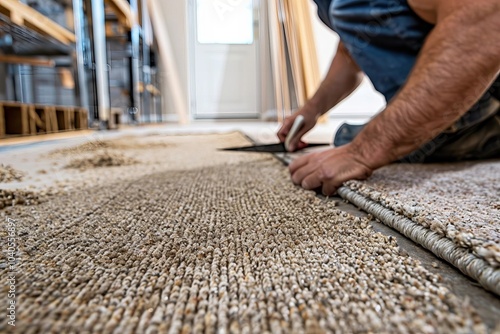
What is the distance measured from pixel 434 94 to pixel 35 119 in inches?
47.3

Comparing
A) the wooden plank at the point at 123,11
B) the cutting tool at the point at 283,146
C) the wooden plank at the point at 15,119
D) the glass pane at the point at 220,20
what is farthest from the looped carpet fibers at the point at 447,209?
the wooden plank at the point at 123,11

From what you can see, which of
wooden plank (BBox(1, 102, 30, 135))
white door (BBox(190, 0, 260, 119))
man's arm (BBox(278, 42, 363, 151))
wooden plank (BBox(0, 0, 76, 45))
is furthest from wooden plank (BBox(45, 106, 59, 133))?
man's arm (BBox(278, 42, 363, 151))

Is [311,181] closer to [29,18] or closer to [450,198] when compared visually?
[450,198]

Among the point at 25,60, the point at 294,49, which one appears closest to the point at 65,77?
the point at 25,60

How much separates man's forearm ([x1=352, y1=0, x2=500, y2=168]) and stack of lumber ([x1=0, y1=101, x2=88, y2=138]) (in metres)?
1.03

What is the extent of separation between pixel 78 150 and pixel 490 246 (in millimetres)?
1042

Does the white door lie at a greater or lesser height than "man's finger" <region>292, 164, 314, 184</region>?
greater

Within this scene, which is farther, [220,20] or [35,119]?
[35,119]

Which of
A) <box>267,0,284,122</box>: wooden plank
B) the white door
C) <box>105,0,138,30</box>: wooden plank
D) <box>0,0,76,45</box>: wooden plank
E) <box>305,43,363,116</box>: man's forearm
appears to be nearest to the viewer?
the white door

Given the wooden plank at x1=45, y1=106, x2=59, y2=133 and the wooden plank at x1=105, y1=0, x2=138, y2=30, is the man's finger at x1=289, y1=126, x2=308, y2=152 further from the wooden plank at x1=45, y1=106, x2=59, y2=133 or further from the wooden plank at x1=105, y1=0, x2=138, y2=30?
the wooden plank at x1=105, y1=0, x2=138, y2=30

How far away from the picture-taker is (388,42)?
0.76 meters

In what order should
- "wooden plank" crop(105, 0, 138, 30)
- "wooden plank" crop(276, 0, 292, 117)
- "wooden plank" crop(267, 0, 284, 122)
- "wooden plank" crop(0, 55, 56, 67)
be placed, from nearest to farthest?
1. "wooden plank" crop(0, 55, 56, 67)
2. "wooden plank" crop(105, 0, 138, 30)
3. "wooden plank" crop(267, 0, 284, 122)
4. "wooden plank" crop(276, 0, 292, 117)

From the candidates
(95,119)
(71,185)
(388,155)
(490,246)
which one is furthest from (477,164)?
(95,119)

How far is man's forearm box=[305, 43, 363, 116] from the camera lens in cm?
90
